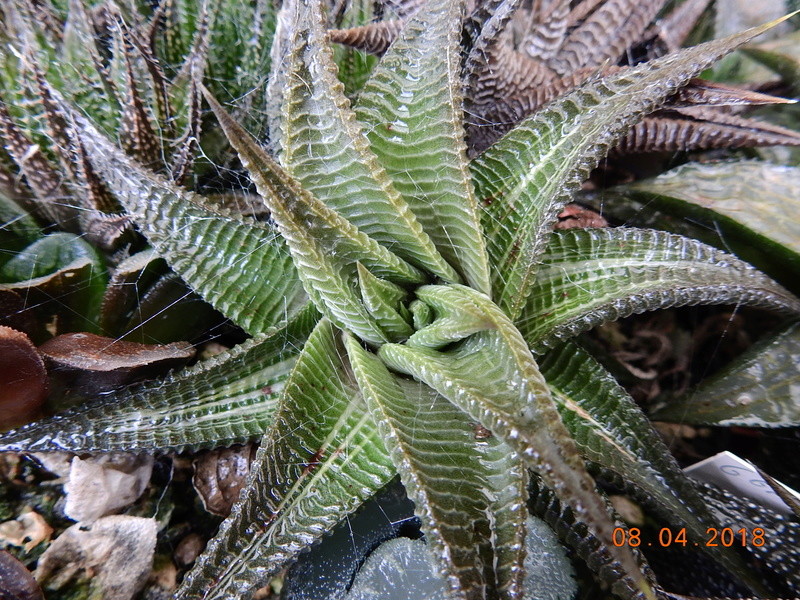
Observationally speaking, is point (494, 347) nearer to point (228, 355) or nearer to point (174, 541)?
point (228, 355)

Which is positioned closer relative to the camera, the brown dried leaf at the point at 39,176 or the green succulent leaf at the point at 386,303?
the green succulent leaf at the point at 386,303

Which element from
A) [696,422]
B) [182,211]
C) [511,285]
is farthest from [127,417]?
[696,422]

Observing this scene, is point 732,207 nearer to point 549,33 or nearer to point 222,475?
point 549,33

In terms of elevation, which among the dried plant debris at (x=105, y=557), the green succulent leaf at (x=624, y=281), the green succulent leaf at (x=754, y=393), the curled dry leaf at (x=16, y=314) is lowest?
the green succulent leaf at (x=754, y=393)

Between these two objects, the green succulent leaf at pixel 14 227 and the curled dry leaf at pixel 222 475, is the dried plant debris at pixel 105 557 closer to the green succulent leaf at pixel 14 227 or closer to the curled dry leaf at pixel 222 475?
the curled dry leaf at pixel 222 475

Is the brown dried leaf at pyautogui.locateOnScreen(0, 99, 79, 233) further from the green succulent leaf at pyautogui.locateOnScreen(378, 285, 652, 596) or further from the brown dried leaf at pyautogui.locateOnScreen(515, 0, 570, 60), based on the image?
the brown dried leaf at pyautogui.locateOnScreen(515, 0, 570, 60)

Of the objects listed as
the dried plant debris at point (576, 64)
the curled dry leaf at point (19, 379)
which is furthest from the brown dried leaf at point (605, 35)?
the curled dry leaf at point (19, 379)

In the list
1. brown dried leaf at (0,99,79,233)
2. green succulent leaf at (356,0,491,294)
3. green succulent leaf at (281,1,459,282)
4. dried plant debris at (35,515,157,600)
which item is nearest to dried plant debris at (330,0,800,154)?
green succulent leaf at (356,0,491,294)
